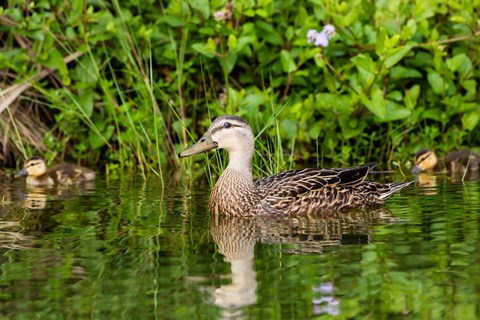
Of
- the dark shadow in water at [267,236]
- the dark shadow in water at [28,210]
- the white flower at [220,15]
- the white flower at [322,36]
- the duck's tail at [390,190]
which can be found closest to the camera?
the dark shadow in water at [267,236]

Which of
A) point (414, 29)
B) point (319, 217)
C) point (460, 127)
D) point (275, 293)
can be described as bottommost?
point (275, 293)

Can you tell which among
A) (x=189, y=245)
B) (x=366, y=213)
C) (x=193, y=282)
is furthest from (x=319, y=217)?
(x=193, y=282)

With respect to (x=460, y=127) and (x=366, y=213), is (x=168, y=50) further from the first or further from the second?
(x=366, y=213)

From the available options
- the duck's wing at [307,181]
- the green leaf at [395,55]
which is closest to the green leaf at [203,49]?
the green leaf at [395,55]

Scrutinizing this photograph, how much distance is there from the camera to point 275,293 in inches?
182

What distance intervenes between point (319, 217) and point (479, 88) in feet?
11.5

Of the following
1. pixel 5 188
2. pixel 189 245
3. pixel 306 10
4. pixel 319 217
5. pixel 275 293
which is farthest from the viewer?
pixel 306 10

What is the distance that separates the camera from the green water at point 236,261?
4430 millimetres

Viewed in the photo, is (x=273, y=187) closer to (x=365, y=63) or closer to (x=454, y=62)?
(x=365, y=63)

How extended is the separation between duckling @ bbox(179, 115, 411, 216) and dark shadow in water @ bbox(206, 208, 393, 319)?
0.27 feet

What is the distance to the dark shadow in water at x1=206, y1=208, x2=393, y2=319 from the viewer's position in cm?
467

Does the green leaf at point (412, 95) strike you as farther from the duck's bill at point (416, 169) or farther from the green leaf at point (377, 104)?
the duck's bill at point (416, 169)

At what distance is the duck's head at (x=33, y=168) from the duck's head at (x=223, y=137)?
2283 mm

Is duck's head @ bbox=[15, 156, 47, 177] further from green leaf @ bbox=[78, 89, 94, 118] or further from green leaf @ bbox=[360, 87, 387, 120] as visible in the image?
green leaf @ bbox=[360, 87, 387, 120]
